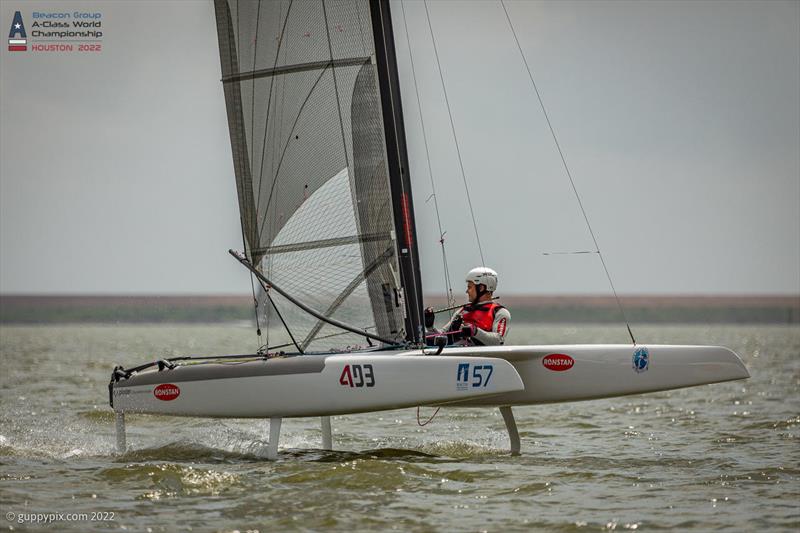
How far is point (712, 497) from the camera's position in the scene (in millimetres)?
6855

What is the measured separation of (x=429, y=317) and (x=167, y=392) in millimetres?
2291

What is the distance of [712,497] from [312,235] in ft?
13.1

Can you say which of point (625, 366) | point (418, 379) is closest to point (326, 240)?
point (418, 379)

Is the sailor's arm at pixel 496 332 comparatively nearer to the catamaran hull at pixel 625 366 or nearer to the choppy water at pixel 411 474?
the catamaran hull at pixel 625 366

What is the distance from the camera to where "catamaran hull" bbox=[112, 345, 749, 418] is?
7980mm

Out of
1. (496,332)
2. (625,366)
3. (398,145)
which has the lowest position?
(625,366)

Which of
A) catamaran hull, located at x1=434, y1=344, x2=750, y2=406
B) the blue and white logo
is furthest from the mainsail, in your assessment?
the blue and white logo

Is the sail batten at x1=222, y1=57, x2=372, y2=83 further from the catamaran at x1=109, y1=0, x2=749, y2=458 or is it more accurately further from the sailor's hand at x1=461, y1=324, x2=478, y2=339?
the sailor's hand at x1=461, y1=324, x2=478, y2=339

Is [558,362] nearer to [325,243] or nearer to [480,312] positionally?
[480,312]

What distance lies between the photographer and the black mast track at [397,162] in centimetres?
896

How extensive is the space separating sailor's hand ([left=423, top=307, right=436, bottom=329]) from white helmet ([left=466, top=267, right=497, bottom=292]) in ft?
1.39

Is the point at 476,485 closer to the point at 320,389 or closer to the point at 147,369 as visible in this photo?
the point at 320,389

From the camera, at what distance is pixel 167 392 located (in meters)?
8.55

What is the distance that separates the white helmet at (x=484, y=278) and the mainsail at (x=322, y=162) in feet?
1.64
